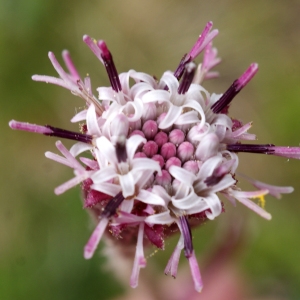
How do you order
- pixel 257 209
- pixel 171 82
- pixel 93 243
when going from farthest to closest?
pixel 171 82 → pixel 257 209 → pixel 93 243

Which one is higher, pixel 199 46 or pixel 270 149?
pixel 199 46

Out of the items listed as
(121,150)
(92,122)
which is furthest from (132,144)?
(92,122)

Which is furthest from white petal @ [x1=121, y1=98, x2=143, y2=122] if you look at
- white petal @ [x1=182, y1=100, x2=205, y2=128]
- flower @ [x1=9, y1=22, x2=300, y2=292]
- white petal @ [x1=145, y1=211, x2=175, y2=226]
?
white petal @ [x1=145, y1=211, x2=175, y2=226]

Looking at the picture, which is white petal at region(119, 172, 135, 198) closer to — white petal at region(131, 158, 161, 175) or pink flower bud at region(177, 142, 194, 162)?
white petal at region(131, 158, 161, 175)

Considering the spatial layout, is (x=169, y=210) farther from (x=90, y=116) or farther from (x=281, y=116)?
(x=281, y=116)

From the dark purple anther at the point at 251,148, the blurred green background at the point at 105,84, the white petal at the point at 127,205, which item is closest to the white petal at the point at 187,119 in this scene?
the dark purple anther at the point at 251,148

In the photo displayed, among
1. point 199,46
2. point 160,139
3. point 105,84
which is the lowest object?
point 105,84

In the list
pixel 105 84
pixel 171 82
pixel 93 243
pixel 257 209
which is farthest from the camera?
pixel 105 84

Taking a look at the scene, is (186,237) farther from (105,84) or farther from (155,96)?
(105,84)

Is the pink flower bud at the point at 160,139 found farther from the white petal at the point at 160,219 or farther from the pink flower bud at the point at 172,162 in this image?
the white petal at the point at 160,219
